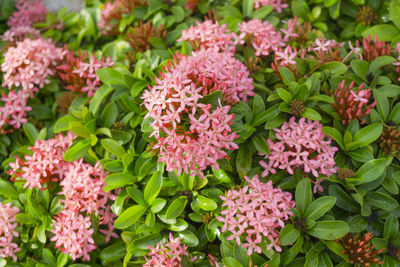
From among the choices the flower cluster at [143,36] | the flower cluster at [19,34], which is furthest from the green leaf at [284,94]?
the flower cluster at [19,34]

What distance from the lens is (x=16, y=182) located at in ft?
8.54

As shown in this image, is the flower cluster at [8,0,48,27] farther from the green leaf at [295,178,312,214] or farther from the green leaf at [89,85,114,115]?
the green leaf at [295,178,312,214]

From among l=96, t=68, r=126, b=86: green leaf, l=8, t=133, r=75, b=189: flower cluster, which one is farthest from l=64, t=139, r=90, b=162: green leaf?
l=96, t=68, r=126, b=86: green leaf

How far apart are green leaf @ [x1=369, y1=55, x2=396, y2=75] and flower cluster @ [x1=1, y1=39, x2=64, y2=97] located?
2362 mm

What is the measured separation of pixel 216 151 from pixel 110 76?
1115mm

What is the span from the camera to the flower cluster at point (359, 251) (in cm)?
187

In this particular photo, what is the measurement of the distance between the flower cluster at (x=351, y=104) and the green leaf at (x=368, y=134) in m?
0.10

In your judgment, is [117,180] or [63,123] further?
[63,123]

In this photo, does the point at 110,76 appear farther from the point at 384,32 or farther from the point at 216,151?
the point at 384,32

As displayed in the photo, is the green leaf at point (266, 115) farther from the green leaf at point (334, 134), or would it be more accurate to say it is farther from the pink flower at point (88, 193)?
the pink flower at point (88, 193)

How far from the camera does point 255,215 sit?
6.36 feet

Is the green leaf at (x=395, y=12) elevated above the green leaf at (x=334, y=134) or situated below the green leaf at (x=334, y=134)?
above

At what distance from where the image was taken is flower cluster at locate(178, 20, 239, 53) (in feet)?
8.24

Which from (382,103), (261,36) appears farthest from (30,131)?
(382,103)
